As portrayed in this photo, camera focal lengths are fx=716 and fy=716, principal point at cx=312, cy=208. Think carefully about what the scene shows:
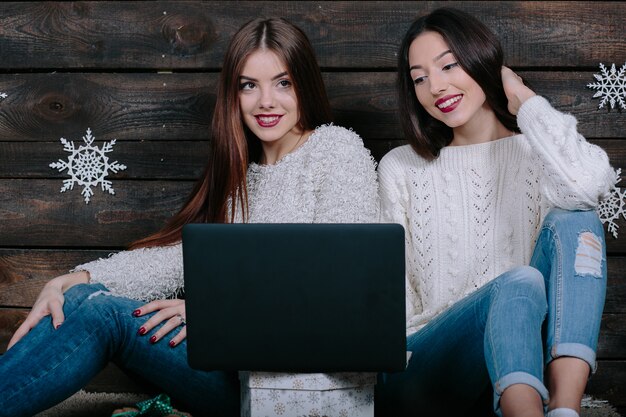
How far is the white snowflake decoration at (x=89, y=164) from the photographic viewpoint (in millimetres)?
1928

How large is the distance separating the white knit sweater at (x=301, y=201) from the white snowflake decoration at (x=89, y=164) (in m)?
0.41

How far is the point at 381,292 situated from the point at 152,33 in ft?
3.82

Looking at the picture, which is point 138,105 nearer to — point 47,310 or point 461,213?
point 47,310

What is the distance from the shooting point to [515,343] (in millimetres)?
1114

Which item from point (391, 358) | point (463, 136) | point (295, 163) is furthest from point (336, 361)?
point (463, 136)

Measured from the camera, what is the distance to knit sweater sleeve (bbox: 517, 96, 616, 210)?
4.45ft

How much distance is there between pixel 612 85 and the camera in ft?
6.09

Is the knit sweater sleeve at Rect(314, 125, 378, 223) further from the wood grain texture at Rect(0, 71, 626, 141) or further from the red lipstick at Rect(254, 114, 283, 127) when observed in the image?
the wood grain texture at Rect(0, 71, 626, 141)

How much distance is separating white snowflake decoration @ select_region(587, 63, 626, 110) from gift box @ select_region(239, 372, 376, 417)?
1.10 meters

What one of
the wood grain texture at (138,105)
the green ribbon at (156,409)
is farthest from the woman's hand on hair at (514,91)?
the green ribbon at (156,409)

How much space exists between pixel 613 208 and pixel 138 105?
128 centimetres

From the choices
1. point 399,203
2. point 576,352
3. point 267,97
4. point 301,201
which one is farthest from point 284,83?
point 576,352

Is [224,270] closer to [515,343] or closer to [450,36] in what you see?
[515,343]

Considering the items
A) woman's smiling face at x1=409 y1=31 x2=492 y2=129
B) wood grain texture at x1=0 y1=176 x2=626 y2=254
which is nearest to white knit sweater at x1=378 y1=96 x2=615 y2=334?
woman's smiling face at x1=409 y1=31 x2=492 y2=129
